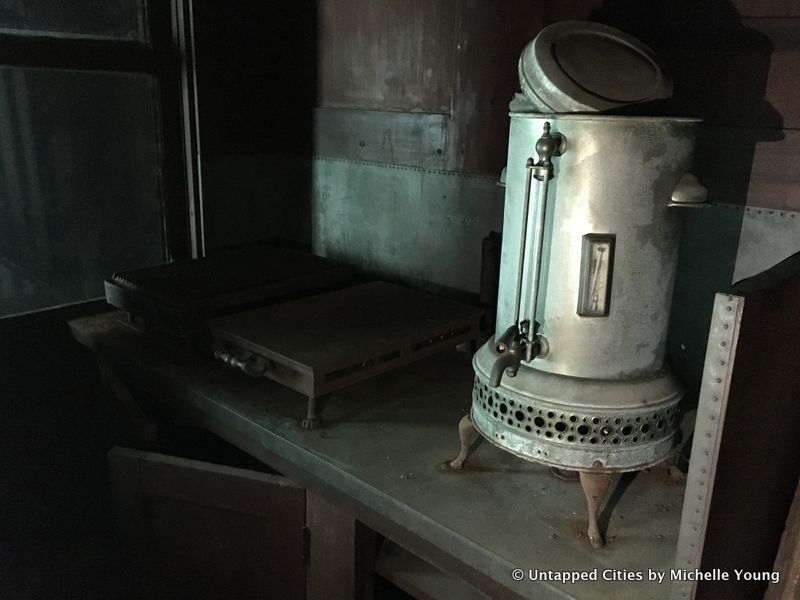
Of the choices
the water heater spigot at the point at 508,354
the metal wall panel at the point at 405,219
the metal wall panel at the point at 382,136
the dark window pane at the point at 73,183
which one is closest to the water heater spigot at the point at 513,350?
the water heater spigot at the point at 508,354

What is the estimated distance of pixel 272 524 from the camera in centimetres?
178

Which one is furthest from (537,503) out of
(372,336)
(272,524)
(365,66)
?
(365,66)

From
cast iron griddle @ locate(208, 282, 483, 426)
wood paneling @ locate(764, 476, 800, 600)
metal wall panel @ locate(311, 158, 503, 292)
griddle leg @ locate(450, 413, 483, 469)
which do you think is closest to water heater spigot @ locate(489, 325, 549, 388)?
griddle leg @ locate(450, 413, 483, 469)

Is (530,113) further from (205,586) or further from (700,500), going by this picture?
(205,586)

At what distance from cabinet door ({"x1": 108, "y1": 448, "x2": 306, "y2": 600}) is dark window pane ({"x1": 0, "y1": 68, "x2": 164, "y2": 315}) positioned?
2.36 ft

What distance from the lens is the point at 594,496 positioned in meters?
1.31

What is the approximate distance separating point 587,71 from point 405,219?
48.8 inches

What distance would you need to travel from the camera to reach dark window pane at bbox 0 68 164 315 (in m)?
2.14

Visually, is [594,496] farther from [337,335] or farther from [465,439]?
[337,335]

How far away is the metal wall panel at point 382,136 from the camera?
2244 mm

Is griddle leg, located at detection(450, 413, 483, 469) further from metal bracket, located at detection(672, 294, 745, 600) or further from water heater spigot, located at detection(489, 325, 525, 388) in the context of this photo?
metal bracket, located at detection(672, 294, 745, 600)

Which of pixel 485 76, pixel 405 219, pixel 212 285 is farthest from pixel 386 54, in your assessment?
pixel 212 285

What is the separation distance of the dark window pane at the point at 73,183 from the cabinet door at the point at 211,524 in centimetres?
72

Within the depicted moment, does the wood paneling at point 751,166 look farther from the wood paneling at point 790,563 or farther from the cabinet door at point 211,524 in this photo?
the cabinet door at point 211,524
